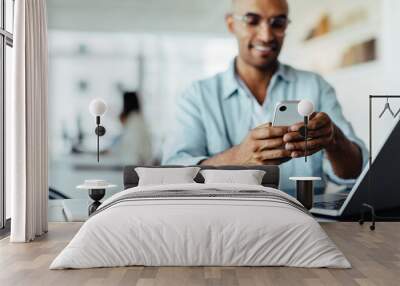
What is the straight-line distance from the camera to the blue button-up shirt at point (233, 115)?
757 cm

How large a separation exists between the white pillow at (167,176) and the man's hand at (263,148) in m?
0.75

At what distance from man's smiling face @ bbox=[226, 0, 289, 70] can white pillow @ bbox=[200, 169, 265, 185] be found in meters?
1.49

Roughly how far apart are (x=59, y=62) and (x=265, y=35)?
2.57 metres

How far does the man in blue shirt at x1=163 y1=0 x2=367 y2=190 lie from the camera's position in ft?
24.7

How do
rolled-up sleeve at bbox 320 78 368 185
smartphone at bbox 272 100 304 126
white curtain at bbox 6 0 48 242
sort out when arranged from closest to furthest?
white curtain at bbox 6 0 48 242, smartphone at bbox 272 100 304 126, rolled-up sleeve at bbox 320 78 368 185

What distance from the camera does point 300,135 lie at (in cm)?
745

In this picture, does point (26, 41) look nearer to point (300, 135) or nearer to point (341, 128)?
point (300, 135)

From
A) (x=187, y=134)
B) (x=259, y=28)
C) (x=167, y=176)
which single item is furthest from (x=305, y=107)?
(x=167, y=176)

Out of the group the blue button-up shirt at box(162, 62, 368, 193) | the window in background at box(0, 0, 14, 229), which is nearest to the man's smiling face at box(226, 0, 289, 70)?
the blue button-up shirt at box(162, 62, 368, 193)

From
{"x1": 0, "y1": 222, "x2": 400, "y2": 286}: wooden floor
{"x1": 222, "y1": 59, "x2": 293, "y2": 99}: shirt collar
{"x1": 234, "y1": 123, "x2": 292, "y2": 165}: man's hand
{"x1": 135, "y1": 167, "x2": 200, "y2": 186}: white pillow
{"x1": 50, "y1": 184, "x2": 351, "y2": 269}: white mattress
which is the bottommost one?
{"x1": 0, "y1": 222, "x2": 400, "y2": 286}: wooden floor

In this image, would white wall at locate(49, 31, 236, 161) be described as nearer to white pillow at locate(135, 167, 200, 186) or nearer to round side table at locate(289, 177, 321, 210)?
white pillow at locate(135, 167, 200, 186)

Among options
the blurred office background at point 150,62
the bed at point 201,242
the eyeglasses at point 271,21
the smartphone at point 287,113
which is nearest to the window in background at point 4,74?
the blurred office background at point 150,62

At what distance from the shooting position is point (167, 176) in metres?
6.89

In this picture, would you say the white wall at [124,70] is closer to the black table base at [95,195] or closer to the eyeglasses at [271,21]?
the eyeglasses at [271,21]
